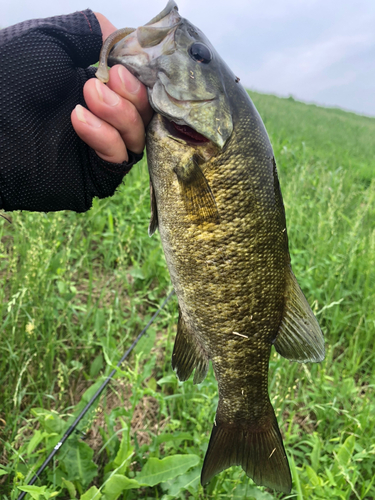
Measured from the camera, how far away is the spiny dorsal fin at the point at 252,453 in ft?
5.01

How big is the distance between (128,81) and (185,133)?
0.97 ft

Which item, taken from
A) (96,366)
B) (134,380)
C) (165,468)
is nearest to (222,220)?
(134,380)

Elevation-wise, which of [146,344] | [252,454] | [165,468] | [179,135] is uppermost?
[179,135]

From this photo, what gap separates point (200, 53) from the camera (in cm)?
141

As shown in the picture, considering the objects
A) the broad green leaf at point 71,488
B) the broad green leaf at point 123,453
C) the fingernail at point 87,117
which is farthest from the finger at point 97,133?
the broad green leaf at point 71,488

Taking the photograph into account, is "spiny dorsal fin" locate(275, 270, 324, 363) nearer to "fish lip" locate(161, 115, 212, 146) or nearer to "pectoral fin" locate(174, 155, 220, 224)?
"pectoral fin" locate(174, 155, 220, 224)

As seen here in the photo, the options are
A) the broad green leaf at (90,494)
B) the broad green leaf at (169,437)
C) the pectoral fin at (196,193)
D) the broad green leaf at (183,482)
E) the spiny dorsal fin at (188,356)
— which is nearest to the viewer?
the pectoral fin at (196,193)

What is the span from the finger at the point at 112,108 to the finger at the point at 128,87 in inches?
0.8

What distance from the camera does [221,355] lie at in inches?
61.4

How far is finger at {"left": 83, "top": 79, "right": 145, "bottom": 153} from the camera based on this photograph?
138 cm

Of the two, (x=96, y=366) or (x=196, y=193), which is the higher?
(x=196, y=193)

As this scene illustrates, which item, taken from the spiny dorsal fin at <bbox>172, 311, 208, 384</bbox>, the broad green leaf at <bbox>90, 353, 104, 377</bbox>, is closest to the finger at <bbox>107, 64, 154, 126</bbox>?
the spiny dorsal fin at <bbox>172, 311, 208, 384</bbox>

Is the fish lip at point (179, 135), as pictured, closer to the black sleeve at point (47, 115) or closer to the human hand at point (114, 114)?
the human hand at point (114, 114)

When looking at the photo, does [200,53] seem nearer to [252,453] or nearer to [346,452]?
[252,453]
